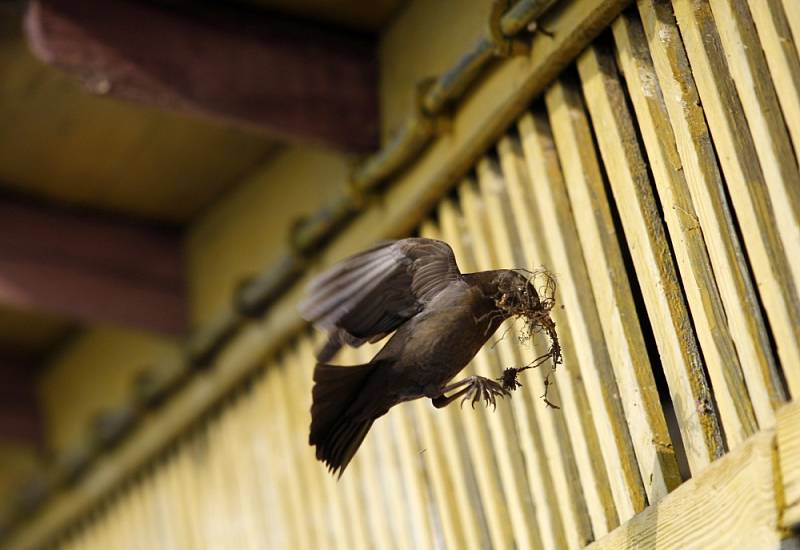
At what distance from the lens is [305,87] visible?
176 inches

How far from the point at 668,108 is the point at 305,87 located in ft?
5.35

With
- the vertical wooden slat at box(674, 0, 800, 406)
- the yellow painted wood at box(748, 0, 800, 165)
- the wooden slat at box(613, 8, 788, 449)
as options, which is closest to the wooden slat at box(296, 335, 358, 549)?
the wooden slat at box(613, 8, 788, 449)

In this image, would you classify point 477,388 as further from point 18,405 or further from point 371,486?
point 18,405

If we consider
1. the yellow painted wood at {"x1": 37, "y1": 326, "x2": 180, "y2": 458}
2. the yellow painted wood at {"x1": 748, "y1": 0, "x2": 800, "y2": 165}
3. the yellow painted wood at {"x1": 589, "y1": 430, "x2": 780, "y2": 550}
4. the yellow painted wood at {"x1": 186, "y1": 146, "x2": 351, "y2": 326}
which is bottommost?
the yellow painted wood at {"x1": 589, "y1": 430, "x2": 780, "y2": 550}

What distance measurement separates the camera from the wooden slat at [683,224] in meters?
2.86

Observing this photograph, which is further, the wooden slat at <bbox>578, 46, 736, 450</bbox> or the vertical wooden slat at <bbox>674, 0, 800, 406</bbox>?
the wooden slat at <bbox>578, 46, 736, 450</bbox>

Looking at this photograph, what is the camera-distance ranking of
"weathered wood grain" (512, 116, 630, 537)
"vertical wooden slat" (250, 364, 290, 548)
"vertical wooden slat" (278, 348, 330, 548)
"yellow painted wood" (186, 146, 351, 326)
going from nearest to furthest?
1. "weathered wood grain" (512, 116, 630, 537)
2. "vertical wooden slat" (278, 348, 330, 548)
3. "vertical wooden slat" (250, 364, 290, 548)
4. "yellow painted wood" (186, 146, 351, 326)

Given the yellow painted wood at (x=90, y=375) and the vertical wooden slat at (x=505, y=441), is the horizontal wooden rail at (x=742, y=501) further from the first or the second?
the yellow painted wood at (x=90, y=375)

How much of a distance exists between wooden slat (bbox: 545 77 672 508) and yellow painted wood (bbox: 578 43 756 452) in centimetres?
9

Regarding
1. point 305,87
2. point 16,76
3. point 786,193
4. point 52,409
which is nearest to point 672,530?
point 786,193

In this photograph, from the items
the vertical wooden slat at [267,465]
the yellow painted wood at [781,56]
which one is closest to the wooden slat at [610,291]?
the yellow painted wood at [781,56]

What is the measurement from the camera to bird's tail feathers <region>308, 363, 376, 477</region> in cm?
319

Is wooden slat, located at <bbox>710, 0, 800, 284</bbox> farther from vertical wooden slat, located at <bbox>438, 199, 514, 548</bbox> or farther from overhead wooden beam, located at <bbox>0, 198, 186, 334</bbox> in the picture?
overhead wooden beam, located at <bbox>0, 198, 186, 334</bbox>

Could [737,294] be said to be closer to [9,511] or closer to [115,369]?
[115,369]
